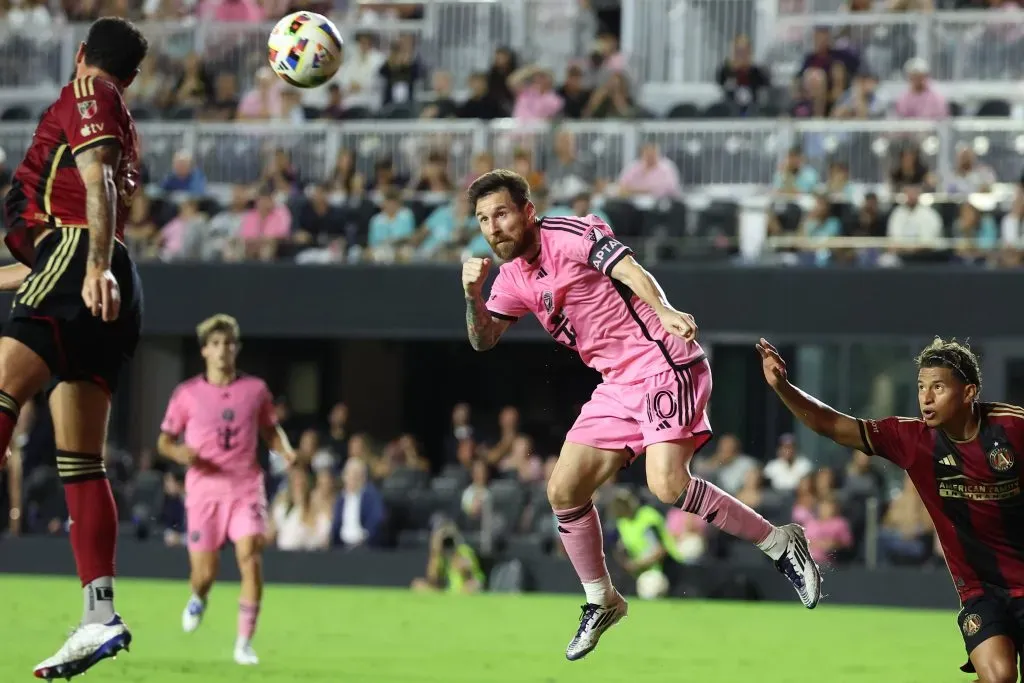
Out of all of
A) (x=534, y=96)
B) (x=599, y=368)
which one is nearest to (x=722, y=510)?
(x=599, y=368)

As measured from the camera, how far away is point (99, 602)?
6.74 m

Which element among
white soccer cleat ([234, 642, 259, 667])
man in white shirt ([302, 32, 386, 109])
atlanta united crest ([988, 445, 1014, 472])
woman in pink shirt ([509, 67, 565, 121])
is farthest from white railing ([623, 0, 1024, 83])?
atlanta united crest ([988, 445, 1014, 472])

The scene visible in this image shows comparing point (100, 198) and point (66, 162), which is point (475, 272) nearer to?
point (100, 198)

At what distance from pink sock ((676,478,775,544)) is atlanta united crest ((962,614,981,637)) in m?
1.09

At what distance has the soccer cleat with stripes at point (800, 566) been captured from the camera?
7.74 m

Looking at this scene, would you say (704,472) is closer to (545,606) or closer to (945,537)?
(545,606)

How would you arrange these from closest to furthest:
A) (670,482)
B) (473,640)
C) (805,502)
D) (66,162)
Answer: (66,162) → (670,482) → (473,640) → (805,502)

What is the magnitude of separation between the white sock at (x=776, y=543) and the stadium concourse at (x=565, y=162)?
7741mm

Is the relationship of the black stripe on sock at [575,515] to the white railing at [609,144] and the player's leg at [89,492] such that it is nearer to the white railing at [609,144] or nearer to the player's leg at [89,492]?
the player's leg at [89,492]

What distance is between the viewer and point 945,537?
7.16 meters

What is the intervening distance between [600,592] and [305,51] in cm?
378

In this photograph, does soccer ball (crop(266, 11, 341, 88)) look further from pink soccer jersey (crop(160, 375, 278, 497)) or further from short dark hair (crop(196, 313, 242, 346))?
pink soccer jersey (crop(160, 375, 278, 497))

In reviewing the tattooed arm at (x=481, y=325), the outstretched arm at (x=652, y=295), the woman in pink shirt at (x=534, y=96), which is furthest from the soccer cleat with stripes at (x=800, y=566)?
the woman in pink shirt at (x=534, y=96)

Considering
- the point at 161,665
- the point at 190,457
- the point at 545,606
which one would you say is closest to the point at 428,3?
the point at 545,606
